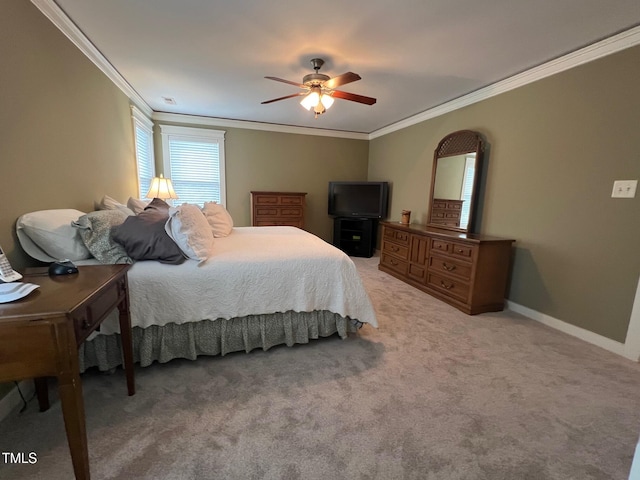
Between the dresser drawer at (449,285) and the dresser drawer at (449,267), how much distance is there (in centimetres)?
6

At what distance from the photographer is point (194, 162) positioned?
4.70 meters

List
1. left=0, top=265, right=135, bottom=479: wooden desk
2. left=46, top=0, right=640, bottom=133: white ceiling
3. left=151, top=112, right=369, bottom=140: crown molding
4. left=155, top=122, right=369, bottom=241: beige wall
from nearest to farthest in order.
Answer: left=0, top=265, right=135, bottom=479: wooden desk → left=46, top=0, right=640, bottom=133: white ceiling → left=151, top=112, right=369, bottom=140: crown molding → left=155, top=122, right=369, bottom=241: beige wall

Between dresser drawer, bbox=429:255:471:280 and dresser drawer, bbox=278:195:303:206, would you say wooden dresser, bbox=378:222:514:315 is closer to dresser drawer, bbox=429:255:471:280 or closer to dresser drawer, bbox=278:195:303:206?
dresser drawer, bbox=429:255:471:280

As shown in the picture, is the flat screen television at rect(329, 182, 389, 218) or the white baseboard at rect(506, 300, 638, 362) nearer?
the white baseboard at rect(506, 300, 638, 362)

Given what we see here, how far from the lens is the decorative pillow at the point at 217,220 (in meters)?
2.68

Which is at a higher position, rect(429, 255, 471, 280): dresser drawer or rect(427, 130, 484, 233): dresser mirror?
rect(427, 130, 484, 233): dresser mirror

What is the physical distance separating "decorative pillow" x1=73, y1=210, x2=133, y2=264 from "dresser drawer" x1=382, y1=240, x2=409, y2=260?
10.0 ft

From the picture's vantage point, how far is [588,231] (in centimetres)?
232

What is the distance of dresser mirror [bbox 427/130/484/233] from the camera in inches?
129

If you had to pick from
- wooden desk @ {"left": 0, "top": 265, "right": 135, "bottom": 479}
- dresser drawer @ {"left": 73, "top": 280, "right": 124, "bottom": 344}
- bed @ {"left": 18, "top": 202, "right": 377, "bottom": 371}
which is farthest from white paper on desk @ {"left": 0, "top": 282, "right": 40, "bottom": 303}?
bed @ {"left": 18, "top": 202, "right": 377, "bottom": 371}

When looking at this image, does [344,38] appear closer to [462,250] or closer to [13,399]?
[462,250]

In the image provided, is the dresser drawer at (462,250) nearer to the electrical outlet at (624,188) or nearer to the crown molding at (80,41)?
the electrical outlet at (624,188)

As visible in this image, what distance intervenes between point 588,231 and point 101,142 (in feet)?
14.4

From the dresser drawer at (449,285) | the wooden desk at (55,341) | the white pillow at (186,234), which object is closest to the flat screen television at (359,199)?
the dresser drawer at (449,285)
